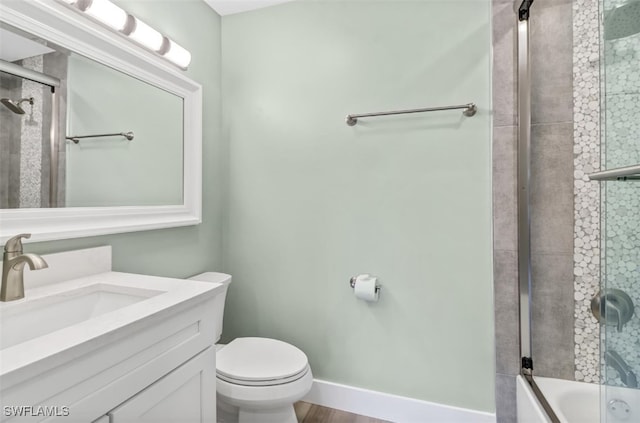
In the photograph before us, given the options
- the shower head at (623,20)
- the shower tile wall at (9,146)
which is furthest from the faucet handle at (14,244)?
the shower head at (623,20)

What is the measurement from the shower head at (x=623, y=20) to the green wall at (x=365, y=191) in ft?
1.75

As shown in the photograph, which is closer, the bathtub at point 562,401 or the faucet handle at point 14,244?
the faucet handle at point 14,244

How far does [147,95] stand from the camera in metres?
1.43

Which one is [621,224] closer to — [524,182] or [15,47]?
[524,182]

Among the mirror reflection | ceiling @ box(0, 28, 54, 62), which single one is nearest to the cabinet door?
the mirror reflection

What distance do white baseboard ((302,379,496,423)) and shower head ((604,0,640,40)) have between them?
1595 millimetres

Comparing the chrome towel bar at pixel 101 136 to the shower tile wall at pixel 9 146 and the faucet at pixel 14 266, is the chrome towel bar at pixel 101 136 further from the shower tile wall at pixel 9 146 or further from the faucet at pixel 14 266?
the faucet at pixel 14 266

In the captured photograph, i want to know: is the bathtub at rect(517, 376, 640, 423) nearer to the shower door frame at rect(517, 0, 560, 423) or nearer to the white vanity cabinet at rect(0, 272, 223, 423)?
the shower door frame at rect(517, 0, 560, 423)

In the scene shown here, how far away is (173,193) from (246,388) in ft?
3.29

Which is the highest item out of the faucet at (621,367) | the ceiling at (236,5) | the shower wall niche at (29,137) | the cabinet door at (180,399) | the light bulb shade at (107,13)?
the ceiling at (236,5)

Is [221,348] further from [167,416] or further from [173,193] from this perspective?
[173,193]

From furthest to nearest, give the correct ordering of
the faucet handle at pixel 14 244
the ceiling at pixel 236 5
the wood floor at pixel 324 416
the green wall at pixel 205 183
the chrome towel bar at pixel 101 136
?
1. the ceiling at pixel 236 5
2. the wood floor at pixel 324 416
3. the green wall at pixel 205 183
4. the chrome towel bar at pixel 101 136
5. the faucet handle at pixel 14 244

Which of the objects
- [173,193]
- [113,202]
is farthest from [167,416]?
[173,193]

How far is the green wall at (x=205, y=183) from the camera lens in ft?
4.46
